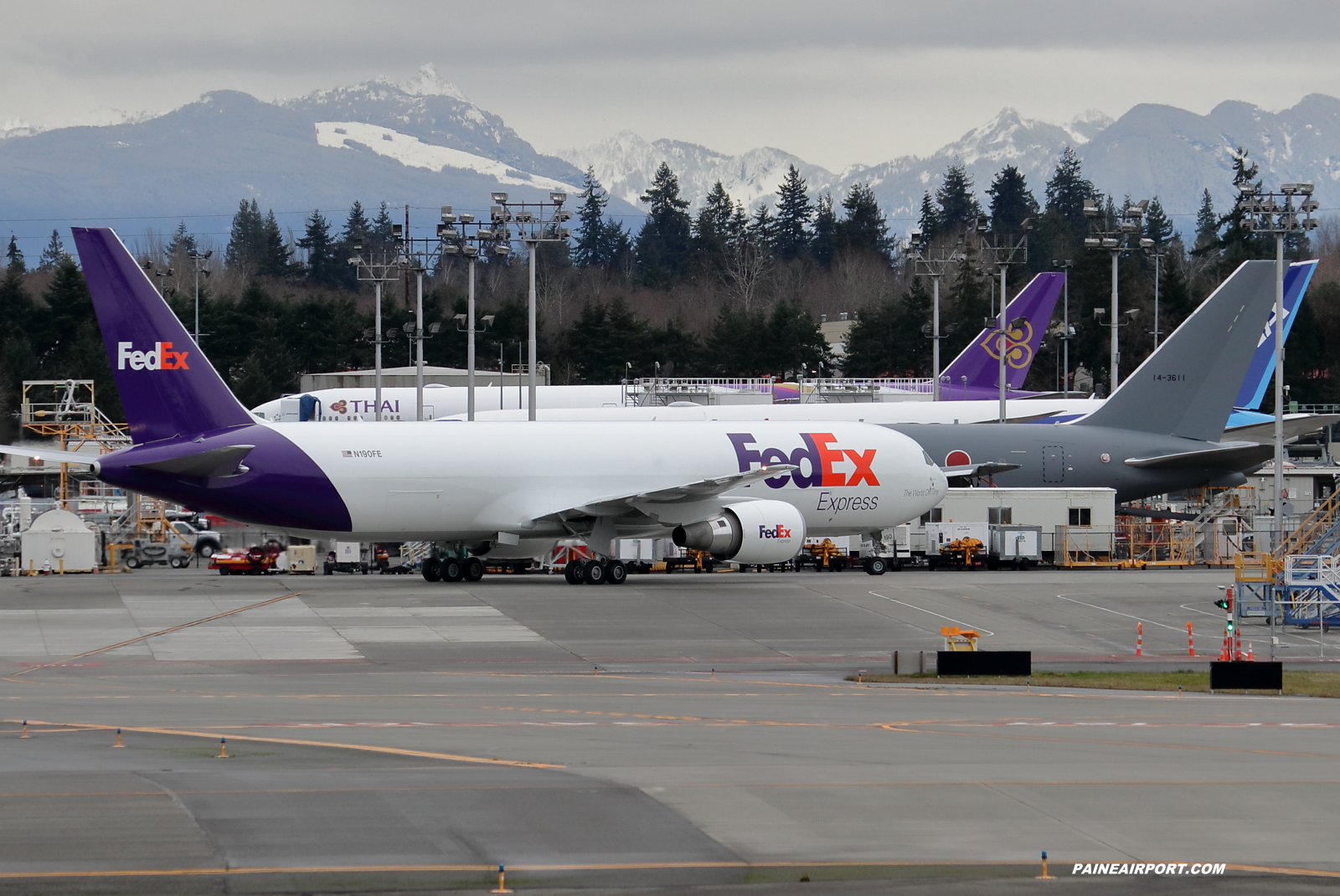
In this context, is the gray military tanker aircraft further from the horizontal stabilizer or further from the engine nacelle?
the horizontal stabilizer

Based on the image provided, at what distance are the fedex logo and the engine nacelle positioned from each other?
1353cm

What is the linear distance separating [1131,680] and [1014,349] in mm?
58998

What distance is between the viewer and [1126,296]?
4651 inches

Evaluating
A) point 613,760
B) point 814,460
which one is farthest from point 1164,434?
point 613,760

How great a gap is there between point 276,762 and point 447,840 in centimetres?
427

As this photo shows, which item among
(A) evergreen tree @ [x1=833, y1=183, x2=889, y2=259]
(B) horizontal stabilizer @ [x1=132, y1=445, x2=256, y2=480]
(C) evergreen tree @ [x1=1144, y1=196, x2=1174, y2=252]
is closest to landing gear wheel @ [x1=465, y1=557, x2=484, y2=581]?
(B) horizontal stabilizer @ [x1=132, y1=445, x2=256, y2=480]

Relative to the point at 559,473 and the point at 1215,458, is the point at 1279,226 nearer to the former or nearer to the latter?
the point at 1215,458

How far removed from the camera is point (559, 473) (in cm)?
4162

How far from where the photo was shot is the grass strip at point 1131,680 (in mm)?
25938

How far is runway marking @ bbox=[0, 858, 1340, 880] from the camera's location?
39.7 feet

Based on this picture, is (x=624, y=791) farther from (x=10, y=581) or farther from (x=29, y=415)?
(x=29, y=415)

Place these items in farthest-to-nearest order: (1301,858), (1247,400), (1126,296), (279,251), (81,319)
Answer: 1. (279,251)
2. (1126,296)
3. (81,319)
4. (1247,400)
5. (1301,858)

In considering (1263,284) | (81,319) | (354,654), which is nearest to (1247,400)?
(1263,284)

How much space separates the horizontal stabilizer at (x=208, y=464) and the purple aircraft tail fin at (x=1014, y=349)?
49040mm
